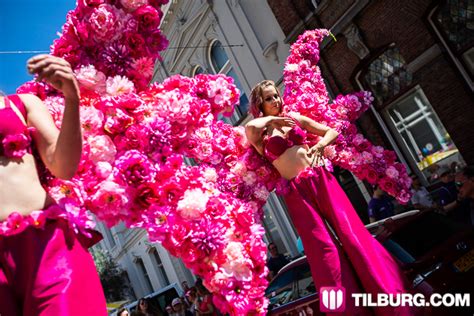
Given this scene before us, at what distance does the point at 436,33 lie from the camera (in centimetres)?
868

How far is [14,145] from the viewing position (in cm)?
196

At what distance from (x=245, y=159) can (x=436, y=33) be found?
6.84 meters

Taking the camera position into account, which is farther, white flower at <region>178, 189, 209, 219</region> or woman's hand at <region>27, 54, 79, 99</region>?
white flower at <region>178, 189, 209, 219</region>

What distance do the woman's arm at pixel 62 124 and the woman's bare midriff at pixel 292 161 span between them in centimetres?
212

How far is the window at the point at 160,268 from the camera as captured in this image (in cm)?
2189

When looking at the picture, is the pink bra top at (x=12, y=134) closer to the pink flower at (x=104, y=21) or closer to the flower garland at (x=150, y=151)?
the flower garland at (x=150, y=151)

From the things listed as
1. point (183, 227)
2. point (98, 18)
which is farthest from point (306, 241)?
point (98, 18)

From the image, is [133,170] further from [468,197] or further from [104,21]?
[468,197]

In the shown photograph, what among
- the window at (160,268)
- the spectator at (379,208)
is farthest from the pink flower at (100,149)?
the window at (160,268)

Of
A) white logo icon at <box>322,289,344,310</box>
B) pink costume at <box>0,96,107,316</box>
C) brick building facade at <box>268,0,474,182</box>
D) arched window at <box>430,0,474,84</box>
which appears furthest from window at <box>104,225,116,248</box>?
pink costume at <box>0,96,107,316</box>

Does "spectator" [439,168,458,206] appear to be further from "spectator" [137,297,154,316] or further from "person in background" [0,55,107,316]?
"spectator" [137,297,154,316]

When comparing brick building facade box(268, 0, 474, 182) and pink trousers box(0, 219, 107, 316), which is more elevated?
brick building facade box(268, 0, 474, 182)

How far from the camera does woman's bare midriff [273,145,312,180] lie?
3748mm

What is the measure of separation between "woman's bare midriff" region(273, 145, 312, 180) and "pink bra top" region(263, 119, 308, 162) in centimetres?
4
